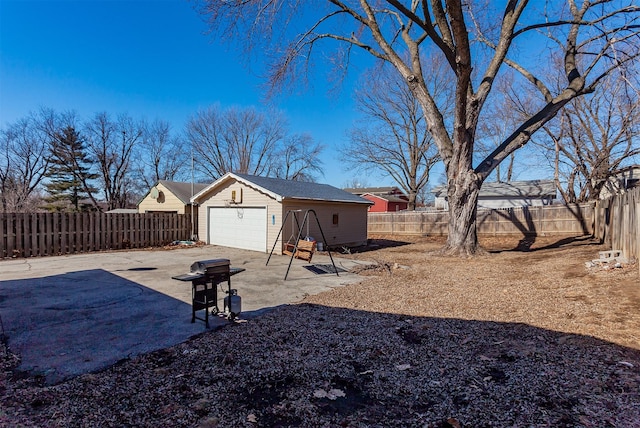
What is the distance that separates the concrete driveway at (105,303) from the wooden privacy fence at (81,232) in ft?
3.59

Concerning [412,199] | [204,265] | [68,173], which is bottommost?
[204,265]

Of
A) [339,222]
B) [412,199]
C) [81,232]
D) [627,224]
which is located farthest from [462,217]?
[412,199]

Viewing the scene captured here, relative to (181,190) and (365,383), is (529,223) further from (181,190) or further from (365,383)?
(181,190)

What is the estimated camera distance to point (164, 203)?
57.0 feet

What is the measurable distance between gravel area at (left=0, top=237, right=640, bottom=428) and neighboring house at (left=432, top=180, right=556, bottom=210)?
20018mm

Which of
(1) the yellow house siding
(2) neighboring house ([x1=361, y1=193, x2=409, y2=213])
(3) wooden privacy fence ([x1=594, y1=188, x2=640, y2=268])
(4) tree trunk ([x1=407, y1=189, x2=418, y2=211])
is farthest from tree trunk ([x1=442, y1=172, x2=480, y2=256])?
(2) neighboring house ([x1=361, y1=193, x2=409, y2=213])

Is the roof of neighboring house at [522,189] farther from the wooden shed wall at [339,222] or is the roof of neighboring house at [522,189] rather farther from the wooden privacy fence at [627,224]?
the wooden privacy fence at [627,224]

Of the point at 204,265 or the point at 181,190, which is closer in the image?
the point at 204,265

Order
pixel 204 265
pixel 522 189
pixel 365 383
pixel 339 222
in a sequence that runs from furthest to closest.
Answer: pixel 522 189, pixel 339 222, pixel 204 265, pixel 365 383

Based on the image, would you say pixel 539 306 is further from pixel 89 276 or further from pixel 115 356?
pixel 89 276

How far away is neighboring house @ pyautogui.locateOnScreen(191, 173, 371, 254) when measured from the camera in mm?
11891

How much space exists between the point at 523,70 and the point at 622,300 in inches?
360

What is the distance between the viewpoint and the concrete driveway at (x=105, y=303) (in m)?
3.54

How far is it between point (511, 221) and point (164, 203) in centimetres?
1779
